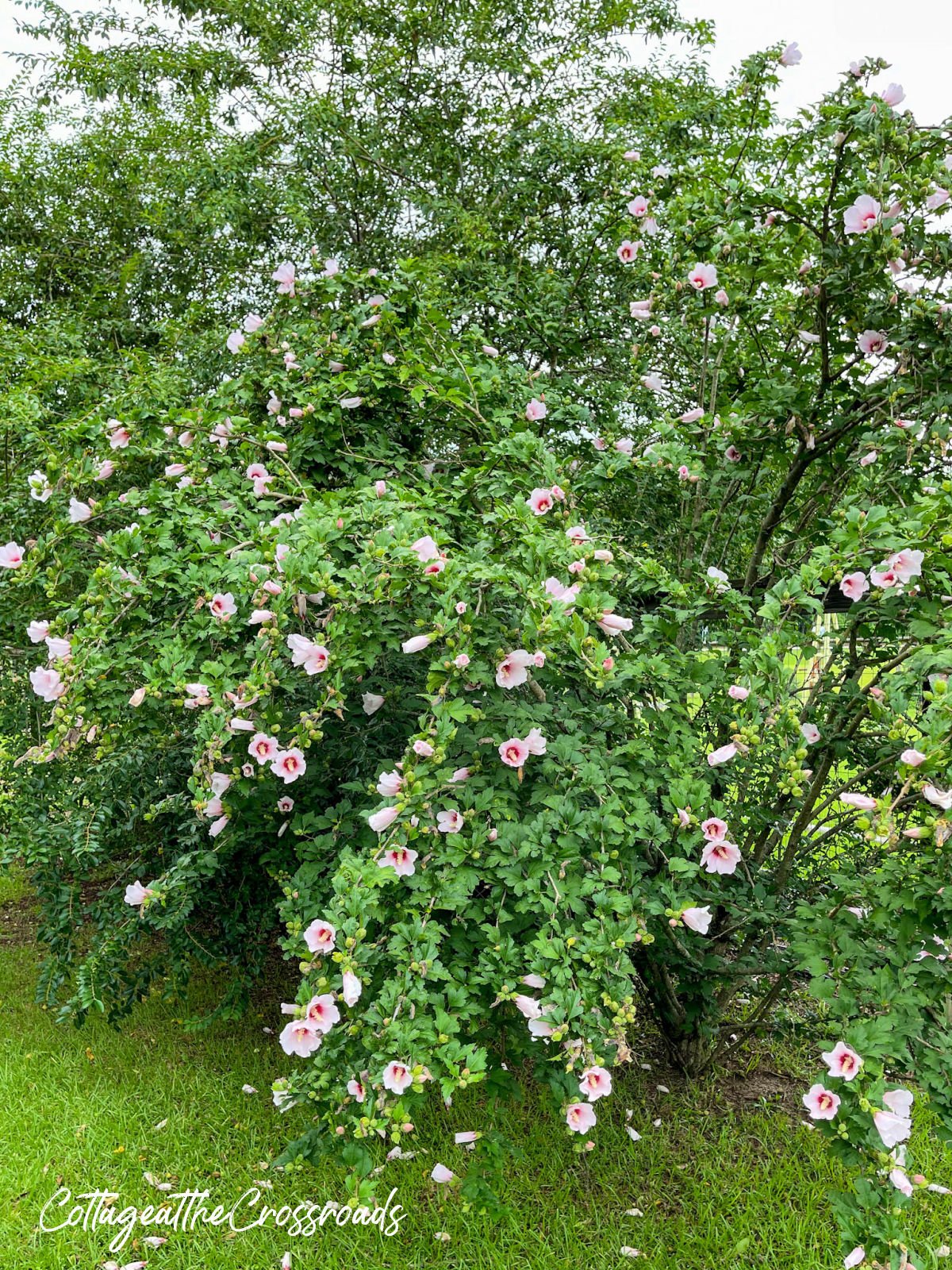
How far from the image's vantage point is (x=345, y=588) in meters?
1.92

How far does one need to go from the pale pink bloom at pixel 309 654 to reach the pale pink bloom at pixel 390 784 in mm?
255

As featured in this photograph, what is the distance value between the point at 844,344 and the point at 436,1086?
8.04 feet

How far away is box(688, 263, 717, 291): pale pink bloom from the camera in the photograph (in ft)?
8.34

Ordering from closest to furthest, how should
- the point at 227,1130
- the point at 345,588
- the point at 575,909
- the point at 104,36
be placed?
the point at 575,909 → the point at 345,588 → the point at 227,1130 → the point at 104,36

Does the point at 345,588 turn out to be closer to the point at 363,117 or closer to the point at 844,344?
the point at 844,344

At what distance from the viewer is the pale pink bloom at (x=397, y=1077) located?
1.57 metres

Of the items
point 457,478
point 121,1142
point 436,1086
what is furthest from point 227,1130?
point 457,478

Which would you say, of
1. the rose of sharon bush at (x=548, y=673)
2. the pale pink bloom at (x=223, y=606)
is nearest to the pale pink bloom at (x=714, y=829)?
the rose of sharon bush at (x=548, y=673)

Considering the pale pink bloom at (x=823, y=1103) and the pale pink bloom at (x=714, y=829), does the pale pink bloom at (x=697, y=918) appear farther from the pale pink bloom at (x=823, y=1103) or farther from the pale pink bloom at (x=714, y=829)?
the pale pink bloom at (x=823, y=1103)

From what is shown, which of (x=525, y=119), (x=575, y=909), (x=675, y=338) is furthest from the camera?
(x=525, y=119)

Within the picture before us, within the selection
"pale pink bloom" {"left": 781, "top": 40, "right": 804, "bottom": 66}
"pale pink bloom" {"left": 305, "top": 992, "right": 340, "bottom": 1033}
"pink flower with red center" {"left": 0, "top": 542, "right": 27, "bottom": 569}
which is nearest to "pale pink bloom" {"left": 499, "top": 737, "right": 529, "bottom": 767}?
"pale pink bloom" {"left": 305, "top": 992, "right": 340, "bottom": 1033}

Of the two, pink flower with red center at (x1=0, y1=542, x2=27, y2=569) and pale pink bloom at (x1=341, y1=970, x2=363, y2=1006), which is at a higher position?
pink flower with red center at (x1=0, y1=542, x2=27, y2=569)

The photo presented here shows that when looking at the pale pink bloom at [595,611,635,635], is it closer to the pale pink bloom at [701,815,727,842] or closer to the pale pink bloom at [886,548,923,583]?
the pale pink bloom at [701,815,727,842]

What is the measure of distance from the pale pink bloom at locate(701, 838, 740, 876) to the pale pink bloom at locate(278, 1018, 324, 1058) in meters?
0.80
